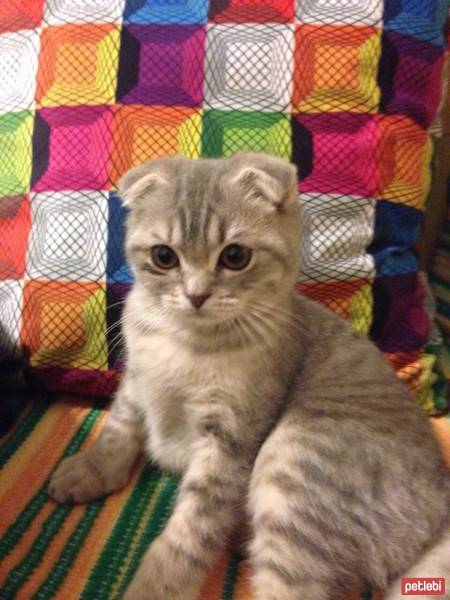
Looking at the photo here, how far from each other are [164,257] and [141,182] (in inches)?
5.5

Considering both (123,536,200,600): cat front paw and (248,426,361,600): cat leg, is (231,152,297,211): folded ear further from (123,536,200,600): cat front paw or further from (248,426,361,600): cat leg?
(123,536,200,600): cat front paw

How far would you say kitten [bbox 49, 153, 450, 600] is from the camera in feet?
2.86

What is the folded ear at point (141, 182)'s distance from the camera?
0.99 meters

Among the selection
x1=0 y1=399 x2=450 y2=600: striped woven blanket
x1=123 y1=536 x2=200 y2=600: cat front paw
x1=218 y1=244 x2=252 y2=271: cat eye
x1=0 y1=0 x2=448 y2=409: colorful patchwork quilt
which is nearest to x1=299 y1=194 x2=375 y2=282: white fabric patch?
x1=0 y1=0 x2=448 y2=409: colorful patchwork quilt

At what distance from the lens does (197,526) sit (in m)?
0.91

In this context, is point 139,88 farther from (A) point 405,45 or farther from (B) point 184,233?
(A) point 405,45

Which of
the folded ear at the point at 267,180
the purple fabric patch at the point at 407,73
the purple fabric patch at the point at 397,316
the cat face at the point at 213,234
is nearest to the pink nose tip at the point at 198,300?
the cat face at the point at 213,234

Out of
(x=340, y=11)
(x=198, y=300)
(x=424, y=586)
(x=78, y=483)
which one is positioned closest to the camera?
(x=424, y=586)

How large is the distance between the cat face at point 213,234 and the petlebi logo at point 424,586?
0.48 metres

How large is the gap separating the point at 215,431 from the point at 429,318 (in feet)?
2.24

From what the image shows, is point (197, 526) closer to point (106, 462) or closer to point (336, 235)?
point (106, 462)

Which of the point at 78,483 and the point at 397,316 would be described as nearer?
the point at 78,483

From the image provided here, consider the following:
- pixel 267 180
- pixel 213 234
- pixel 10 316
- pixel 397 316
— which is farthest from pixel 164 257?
pixel 397 316

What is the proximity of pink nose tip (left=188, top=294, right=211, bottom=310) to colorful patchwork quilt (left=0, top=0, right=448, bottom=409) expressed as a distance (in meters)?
0.35
